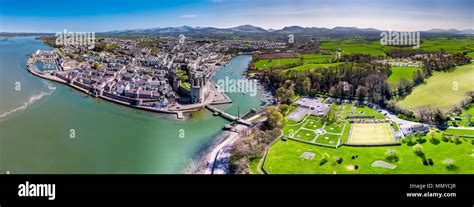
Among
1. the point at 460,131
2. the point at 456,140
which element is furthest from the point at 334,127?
the point at 460,131

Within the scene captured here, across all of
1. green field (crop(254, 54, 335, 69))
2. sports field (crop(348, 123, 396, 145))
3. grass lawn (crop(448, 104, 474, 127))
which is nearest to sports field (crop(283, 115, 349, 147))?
sports field (crop(348, 123, 396, 145))

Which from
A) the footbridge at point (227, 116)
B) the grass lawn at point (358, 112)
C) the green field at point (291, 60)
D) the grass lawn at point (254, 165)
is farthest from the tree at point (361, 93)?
the green field at point (291, 60)

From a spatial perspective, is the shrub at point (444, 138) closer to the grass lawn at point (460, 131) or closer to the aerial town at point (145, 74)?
the grass lawn at point (460, 131)

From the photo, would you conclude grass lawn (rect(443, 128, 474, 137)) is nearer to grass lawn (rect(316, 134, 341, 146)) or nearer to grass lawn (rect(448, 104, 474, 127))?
grass lawn (rect(448, 104, 474, 127))

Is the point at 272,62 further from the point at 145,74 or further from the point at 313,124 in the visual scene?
the point at 313,124
